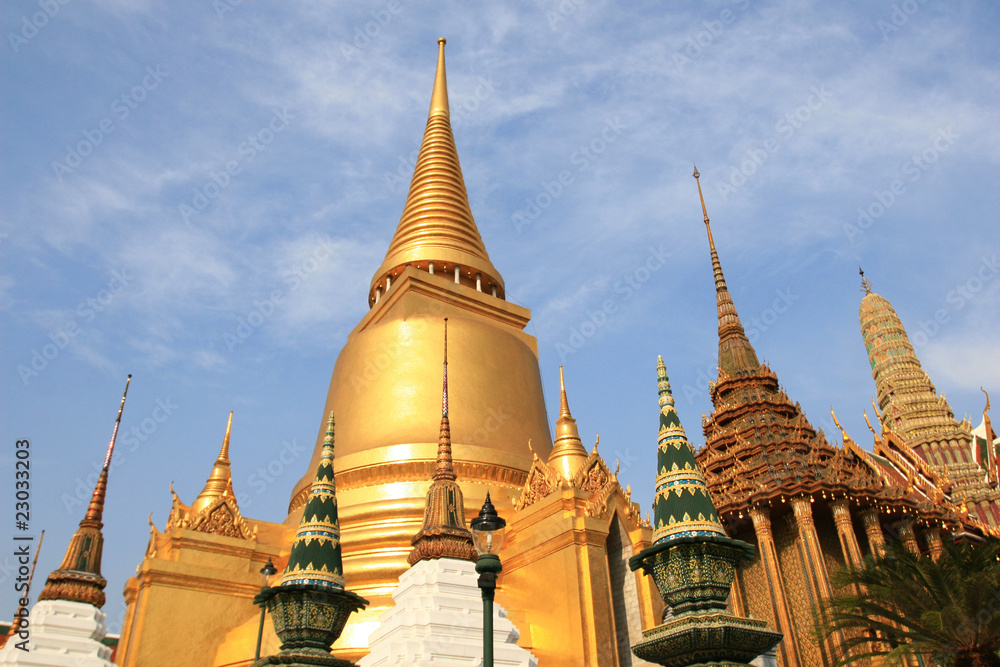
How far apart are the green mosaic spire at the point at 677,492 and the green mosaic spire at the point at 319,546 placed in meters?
3.19

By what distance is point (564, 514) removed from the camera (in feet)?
42.7

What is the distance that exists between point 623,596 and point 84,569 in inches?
357

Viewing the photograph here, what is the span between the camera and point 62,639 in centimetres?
1223

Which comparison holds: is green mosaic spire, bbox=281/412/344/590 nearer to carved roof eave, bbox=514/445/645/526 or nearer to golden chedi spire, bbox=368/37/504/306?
carved roof eave, bbox=514/445/645/526

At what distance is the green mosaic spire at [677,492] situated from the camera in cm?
523

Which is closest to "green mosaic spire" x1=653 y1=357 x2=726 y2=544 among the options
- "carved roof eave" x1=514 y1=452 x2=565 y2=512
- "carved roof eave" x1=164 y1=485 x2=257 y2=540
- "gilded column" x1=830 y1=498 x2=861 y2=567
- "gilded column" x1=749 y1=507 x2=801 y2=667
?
"carved roof eave" x1=514 y1=452 x2=565 y2=512

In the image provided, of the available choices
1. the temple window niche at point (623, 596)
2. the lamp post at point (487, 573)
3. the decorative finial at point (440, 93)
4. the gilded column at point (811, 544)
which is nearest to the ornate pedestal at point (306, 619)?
the lamp post at point (487, 573)

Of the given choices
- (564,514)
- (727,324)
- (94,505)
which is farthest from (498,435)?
(727,324)

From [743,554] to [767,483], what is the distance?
1571cm

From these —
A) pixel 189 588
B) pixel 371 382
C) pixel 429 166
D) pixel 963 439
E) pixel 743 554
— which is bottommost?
pixel 743 554

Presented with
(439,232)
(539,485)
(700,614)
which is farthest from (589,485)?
(439,232)

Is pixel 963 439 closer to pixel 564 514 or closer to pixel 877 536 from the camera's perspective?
pixel 877 536

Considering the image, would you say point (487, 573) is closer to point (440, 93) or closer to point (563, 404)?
point (563, 404)

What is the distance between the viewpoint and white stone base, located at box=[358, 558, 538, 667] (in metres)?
8.56
